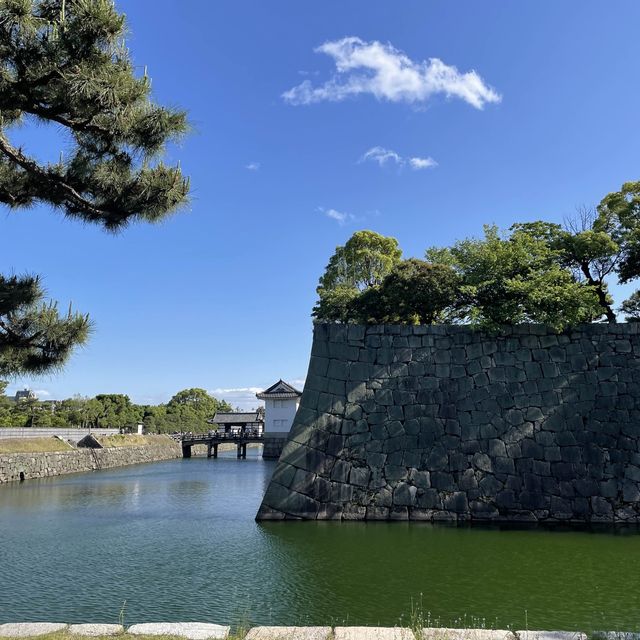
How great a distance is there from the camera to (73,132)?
16.1 ft

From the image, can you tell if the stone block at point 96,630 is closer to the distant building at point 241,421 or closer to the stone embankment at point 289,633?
the stone embankment at point 289,633

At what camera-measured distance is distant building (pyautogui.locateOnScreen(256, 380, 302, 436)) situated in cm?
3094

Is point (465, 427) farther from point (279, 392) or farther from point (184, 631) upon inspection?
point (279, 392)

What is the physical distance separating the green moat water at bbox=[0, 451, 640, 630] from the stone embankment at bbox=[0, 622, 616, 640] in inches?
31.9

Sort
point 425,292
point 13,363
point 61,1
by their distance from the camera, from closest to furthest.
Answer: point 61,1 → point 13,363 → point 425,292

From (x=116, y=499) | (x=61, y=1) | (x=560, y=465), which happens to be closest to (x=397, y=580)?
(x=560, y=465)

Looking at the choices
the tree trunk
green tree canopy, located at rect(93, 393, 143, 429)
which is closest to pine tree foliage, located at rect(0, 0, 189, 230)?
the tree trunk

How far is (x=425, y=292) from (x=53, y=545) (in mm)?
9700

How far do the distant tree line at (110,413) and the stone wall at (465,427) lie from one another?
55.0 ft

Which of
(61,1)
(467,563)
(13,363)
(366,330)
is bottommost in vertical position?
(467,563)

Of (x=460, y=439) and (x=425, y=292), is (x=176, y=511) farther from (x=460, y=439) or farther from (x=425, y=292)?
(x=425, y=292)

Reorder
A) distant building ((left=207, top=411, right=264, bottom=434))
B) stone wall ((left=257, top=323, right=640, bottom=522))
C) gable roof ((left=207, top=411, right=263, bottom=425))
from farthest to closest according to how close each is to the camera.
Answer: gable roof ((left=207, top=411, right=263, bottom=425))
distant building ((left=207, top=411, right=264, bottom=434))
stone wall ((left=257, top=323, right=640, bottom=522))

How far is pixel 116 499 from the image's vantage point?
14.1 metres

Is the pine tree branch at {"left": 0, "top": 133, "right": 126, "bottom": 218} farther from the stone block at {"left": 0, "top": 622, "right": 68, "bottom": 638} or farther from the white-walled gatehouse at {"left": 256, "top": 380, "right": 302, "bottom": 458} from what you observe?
the white-walled gatehouse at {"left": 256, "top": 380, "right": 302, "bottom": 458}
